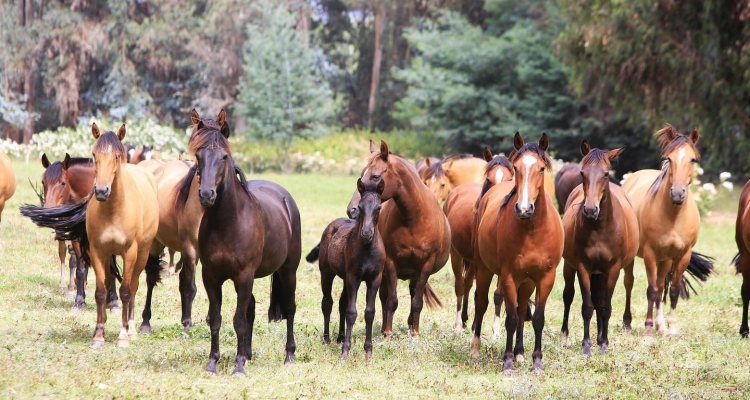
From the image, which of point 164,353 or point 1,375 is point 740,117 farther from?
point 1,375

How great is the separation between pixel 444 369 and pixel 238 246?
2101 millimetres

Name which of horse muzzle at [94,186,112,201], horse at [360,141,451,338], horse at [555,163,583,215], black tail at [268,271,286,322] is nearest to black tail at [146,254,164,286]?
black tail at [268,271,286,322]

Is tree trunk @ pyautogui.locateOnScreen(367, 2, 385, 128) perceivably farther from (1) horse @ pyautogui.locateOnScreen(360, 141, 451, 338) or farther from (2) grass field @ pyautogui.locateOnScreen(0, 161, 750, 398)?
(1) horse @ pyautogui.locateOnScreen(360, 141, 451, 338)

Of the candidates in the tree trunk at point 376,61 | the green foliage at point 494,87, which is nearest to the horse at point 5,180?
the green foliage at point 494,87

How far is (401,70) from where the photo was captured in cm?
4156

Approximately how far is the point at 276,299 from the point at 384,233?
1.23 metres

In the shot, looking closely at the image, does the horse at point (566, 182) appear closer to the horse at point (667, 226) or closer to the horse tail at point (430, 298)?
the horse at point (667, 226)

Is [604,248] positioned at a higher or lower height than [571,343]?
higher

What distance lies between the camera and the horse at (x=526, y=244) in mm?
7297

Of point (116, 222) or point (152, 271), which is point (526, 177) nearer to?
point (116, 222)

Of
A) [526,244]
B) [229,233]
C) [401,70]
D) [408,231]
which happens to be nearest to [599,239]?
[526,244]

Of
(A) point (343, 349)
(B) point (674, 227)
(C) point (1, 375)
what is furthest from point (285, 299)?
(B) point (674, 227)

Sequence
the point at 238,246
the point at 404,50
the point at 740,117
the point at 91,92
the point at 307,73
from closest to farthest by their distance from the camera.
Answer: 1. the point at 238,246
2. the point at 740,117
3. the point at 307,73
4. the point at 91,92
5. the point at 404,50

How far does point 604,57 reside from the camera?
24375 mm
